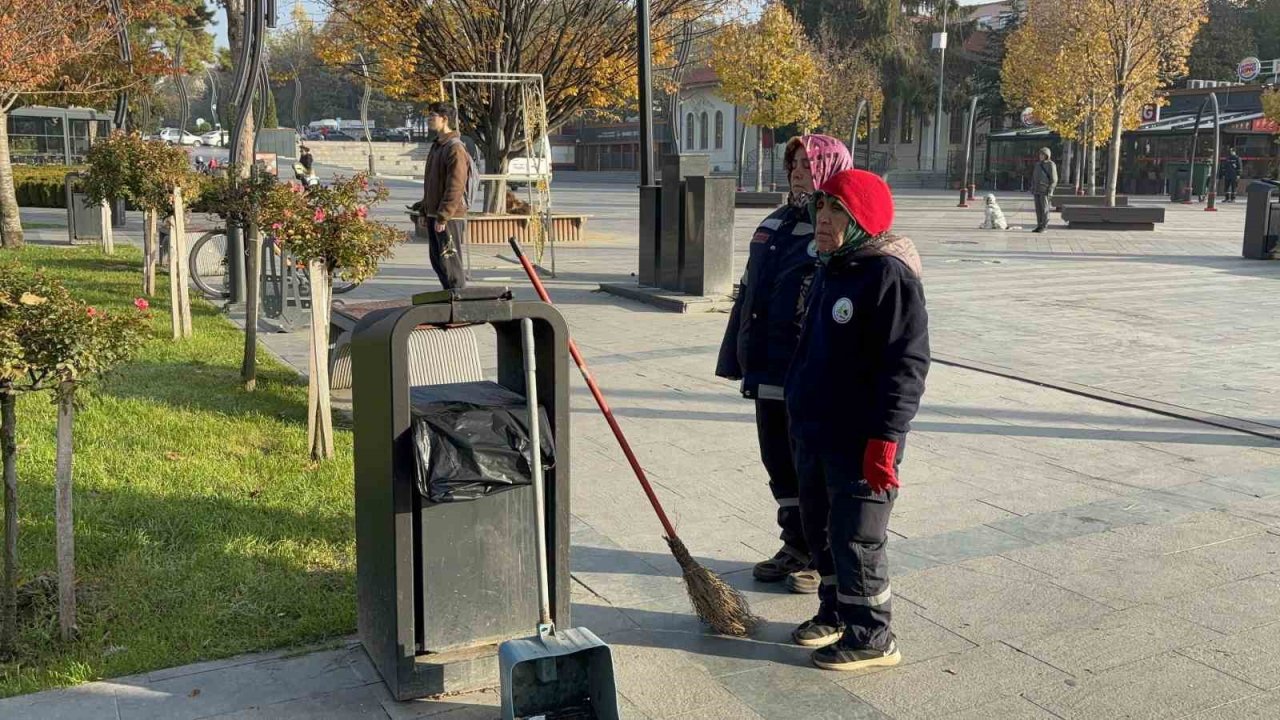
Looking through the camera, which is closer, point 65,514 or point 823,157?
point 65,514

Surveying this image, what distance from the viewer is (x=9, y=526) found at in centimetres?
372

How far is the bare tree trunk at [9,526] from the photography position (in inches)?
142

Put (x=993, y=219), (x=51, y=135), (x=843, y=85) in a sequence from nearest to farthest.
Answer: (x=993, y=219) → (x=51, y=135) → (x=843, y=85)

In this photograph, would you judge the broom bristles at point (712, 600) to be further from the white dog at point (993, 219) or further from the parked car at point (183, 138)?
the parked car at point (183, 138)

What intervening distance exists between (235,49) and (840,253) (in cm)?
1585

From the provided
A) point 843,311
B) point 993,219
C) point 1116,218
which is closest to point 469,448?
point 843,311

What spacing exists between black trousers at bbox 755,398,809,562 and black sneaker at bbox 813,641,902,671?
70cm

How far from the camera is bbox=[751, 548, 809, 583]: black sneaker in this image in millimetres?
4562

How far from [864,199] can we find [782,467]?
1.32 meters

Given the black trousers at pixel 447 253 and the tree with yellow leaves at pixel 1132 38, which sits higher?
the tree with yellow leaves at pixel 1132 38

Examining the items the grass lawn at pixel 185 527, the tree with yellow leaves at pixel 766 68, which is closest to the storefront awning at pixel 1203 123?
the tree with yellow leaves at pixel 766 68

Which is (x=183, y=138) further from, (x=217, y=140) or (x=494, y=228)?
(x=494, y=228)

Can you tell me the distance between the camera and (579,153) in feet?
272

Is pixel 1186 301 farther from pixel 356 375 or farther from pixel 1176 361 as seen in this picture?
pixel 356 375
